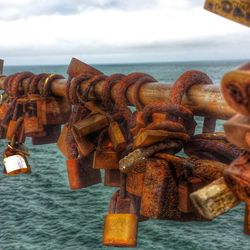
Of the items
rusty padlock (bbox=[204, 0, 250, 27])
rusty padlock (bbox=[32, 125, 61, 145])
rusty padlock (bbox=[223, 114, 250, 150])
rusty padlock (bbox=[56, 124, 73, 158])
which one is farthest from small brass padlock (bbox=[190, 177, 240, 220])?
rusty padlock (bbox=[32, 125, 61, 145])

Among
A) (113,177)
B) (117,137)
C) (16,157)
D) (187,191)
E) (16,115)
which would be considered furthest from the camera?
(16,115)

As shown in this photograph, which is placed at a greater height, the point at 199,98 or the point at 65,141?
the point at 199,98

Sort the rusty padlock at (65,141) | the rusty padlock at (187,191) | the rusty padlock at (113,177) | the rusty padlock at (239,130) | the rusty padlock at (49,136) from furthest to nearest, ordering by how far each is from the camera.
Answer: the rusty padlock at (49,136) < the rusty padlock at (65,141) < the rusty padlock at (113,177) < the rusty padlock at (187,191) < the rusty padlock at (239,130)

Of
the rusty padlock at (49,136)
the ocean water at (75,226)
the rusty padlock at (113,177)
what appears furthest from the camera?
the ocean water at (75,226)

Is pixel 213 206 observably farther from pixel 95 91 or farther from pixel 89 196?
pixel 89 196

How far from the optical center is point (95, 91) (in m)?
3.25

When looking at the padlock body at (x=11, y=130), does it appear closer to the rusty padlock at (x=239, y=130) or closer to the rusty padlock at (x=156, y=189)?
the rusty padlock at (x=156, y=189)

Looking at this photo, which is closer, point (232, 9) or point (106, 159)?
point (232, 9)

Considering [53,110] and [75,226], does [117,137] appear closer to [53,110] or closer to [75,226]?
[53,110]

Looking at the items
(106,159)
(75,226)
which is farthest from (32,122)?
(75,226)

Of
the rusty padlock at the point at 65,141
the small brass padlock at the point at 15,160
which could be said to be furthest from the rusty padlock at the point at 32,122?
the rusty padlock at the point at 65,141

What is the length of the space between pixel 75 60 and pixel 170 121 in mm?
1933

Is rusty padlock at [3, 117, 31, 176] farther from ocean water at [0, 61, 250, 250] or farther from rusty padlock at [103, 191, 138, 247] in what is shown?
ocean water at [0, 61, 250, 250]

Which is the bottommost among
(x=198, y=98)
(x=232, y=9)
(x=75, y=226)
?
(x=75, y=226)
